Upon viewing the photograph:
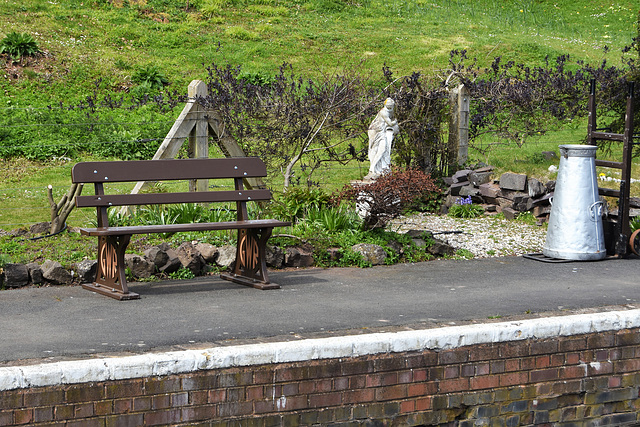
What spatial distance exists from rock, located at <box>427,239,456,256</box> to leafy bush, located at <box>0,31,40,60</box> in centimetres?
1399

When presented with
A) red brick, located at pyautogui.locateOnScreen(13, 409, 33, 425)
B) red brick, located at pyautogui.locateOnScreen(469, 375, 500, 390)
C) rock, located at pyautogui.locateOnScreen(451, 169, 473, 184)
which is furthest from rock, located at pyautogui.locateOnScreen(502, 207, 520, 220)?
red brick, located at pyautogui.locateOnScreen(13, 409, 33, 425)

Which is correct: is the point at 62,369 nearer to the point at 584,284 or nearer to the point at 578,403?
the point at 578,403

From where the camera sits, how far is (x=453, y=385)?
4789 mm

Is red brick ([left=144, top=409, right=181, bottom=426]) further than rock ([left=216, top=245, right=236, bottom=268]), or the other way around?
rock ([left=216, top=245, right=236, bottom=268])

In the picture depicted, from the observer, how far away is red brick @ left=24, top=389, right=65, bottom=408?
12.7 feet

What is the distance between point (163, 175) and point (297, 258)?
1.65 m

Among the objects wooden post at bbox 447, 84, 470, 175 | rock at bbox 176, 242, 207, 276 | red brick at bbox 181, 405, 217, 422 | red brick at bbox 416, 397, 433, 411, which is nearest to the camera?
red brick at bbox 181, 405, 217, 422

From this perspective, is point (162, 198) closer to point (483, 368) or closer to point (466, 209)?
point (483, 368)

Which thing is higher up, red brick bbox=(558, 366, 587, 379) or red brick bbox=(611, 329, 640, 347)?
red brick bbox=(611, 329, 640, 347)


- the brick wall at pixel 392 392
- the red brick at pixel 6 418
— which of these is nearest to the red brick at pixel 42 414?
the brick wall at pixel 392 392

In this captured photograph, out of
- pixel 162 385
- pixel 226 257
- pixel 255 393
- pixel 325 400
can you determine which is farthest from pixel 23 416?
pixel 226 257

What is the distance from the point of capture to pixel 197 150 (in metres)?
8.84

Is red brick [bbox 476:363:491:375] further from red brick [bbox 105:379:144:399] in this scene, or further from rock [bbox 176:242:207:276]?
rock [bbox 176:242:207:276]

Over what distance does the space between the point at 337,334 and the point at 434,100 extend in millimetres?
7433
